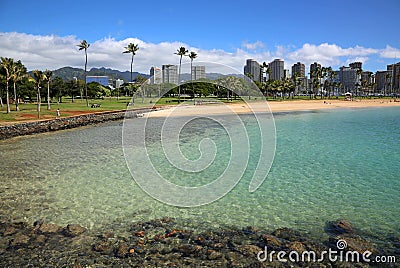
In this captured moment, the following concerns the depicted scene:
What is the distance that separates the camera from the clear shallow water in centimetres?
927

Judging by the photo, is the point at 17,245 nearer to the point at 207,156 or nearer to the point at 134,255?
the point at 134,255

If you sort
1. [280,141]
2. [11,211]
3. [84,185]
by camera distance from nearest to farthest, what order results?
[11,211] → [84,185] → [280,141]

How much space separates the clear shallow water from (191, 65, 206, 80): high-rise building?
4103mm

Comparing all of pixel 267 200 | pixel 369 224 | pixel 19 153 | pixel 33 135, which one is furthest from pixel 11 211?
pixel 33 135

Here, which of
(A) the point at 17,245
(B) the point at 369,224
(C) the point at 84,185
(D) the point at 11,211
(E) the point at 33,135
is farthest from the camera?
(E) the point at 33,135

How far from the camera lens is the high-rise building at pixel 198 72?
27.6 feet

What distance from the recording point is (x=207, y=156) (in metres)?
20.4

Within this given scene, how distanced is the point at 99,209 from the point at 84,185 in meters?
3.04

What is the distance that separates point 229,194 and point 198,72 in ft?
16.5

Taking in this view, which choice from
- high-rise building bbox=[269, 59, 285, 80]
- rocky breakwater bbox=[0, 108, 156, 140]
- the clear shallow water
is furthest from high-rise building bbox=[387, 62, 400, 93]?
the clear shallow water

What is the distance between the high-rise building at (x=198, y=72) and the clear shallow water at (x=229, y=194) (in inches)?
162

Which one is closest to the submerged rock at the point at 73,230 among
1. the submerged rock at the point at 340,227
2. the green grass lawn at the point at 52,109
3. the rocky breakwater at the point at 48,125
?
the submerged rock at the point at 340,227

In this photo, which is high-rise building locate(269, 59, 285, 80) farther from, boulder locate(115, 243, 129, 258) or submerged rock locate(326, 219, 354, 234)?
boulder locate(115, 243, 129, 258)

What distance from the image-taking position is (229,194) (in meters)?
11.7
